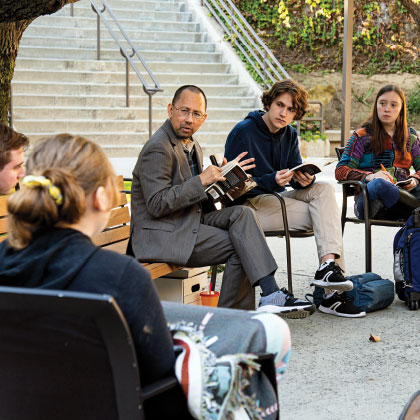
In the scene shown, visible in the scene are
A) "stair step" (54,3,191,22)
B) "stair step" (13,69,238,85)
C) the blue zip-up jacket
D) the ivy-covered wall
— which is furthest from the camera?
the ivy-covered wall

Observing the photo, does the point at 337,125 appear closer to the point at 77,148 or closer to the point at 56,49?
the point at 56,49

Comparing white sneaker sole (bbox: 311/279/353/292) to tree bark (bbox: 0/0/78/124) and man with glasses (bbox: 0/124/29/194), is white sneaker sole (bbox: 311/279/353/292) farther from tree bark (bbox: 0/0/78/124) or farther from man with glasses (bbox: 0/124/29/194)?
tree bark (bbox: 0/0/78/124)

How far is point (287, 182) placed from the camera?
206 inches

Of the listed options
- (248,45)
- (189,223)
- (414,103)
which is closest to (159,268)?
(189,223)

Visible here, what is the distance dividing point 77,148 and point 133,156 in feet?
32.4

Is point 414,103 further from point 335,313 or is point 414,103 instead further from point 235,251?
point 235,251

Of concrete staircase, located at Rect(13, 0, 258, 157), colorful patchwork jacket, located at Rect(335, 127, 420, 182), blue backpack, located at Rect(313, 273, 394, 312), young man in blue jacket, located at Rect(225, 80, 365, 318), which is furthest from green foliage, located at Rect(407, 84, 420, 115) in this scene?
blue backpack, located at Rect(313, 273, 394, 312)

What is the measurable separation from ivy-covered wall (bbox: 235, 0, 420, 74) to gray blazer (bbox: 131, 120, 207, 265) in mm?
15290

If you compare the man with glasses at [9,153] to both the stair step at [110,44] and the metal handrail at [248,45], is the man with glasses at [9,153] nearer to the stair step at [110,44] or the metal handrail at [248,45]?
the stair step at [110,44]

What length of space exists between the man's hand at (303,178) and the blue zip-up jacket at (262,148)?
0.37 feet

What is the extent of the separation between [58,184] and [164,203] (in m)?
2.27

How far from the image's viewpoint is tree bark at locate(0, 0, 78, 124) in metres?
4.17

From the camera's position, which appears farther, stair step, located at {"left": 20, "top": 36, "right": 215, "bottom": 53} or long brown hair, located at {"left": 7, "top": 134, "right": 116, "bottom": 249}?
stair step, located at {"left": 20, "top": 36, "right": 215, "bottom": 53}

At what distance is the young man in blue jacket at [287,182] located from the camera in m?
5.08
